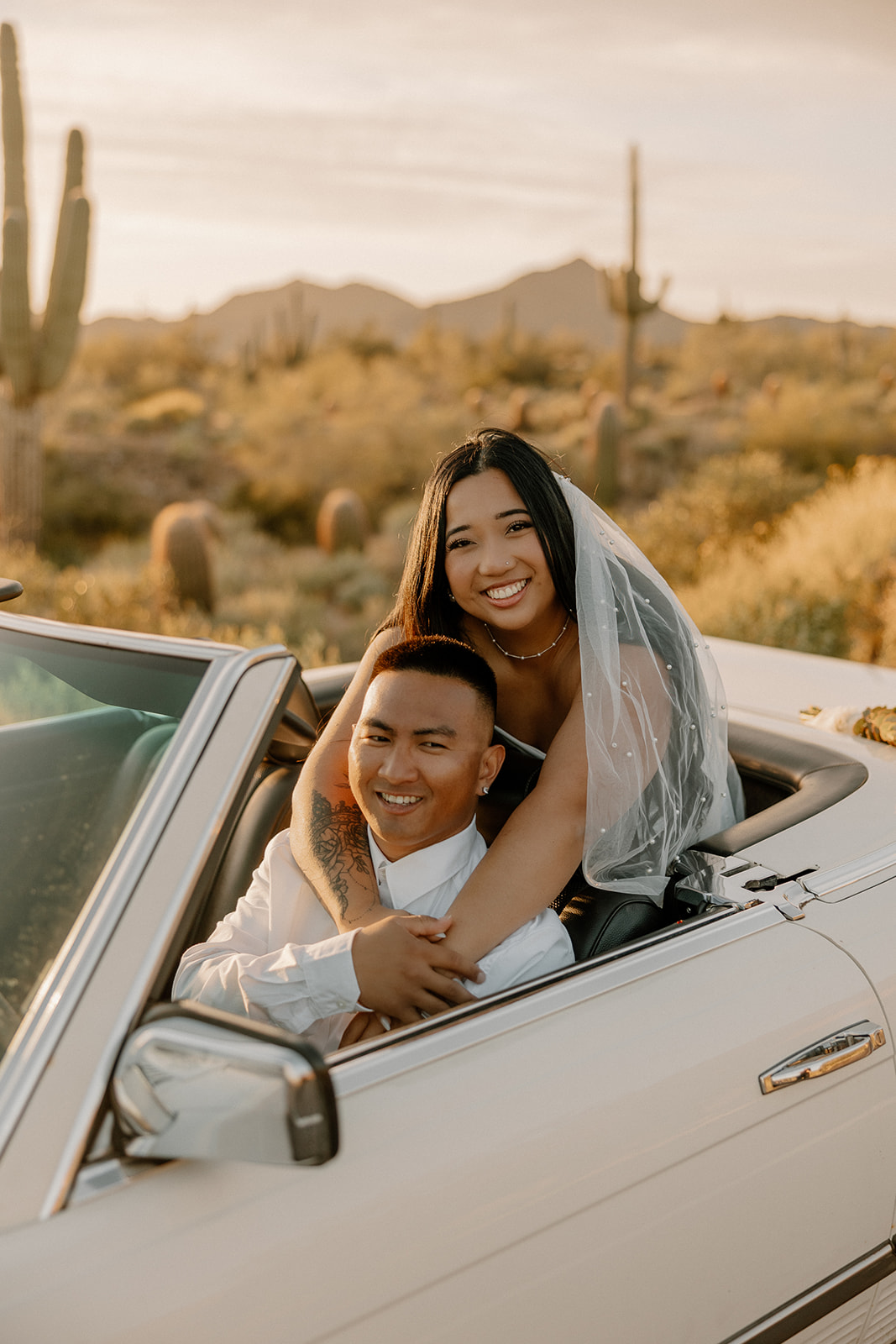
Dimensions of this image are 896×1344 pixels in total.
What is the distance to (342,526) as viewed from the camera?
693 inches

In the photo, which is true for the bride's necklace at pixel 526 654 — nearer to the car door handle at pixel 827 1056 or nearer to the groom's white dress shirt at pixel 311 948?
the groom's white dress shirt at pixel 311 948

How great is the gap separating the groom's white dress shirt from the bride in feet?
0.12

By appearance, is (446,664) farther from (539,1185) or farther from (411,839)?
(539,1185)

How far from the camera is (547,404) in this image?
26609 millimetres

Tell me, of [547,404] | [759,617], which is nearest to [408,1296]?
[759,617]

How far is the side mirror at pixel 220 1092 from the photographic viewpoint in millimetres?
1054

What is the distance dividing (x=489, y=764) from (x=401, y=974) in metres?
0.48

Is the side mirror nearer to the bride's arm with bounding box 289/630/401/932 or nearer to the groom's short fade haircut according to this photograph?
the bride's arm with bounding box 289/630/401/932

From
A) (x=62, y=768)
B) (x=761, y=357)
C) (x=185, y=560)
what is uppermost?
(x=761, y=357)

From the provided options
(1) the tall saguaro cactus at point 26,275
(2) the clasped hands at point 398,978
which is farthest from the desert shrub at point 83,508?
(2) the clasped hands at point 398,978

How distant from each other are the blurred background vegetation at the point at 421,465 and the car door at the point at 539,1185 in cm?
157

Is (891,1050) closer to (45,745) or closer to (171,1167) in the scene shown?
(171,1167)

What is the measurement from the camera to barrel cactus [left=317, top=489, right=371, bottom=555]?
17594 mm

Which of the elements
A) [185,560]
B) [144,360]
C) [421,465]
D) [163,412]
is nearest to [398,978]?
[185,560]
